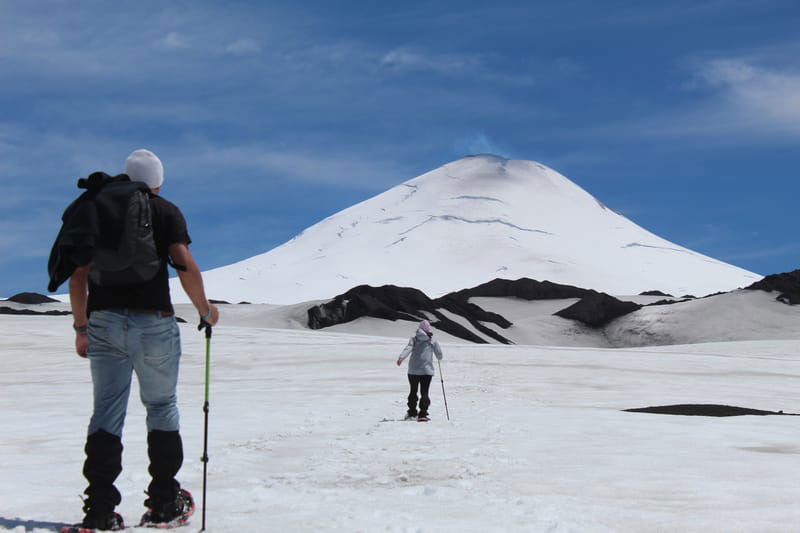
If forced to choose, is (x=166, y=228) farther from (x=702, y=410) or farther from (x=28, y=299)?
(x=28, y=299)

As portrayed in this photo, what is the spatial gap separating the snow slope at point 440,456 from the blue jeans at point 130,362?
Result: 66 cm

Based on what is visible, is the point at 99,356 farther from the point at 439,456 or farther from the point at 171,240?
the point at 439,456

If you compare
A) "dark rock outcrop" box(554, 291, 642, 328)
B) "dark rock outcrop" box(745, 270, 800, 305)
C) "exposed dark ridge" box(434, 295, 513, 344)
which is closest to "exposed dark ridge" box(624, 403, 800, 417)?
"exposed dark ridge" box(434, 295, 513, 344)

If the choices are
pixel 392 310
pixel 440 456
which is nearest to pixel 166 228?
pixel 440 456

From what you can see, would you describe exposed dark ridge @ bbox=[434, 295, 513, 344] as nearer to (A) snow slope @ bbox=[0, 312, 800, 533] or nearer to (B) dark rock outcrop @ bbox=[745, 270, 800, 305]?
(B) dark rock outcrop @ bbox=[745, 270, 800, 305]

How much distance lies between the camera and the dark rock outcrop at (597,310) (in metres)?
55.8

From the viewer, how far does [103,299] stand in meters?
4.84

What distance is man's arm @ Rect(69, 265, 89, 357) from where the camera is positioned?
4.82 m

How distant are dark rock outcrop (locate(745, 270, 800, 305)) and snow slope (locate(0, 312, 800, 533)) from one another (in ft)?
128

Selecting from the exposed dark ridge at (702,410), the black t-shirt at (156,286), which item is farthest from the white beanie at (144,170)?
the exposed dark ridge at (702,410)

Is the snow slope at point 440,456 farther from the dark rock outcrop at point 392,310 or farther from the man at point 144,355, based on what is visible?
the dark rock outcrop at point 392,310

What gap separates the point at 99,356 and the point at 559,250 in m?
106

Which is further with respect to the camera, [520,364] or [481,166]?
[481,166]

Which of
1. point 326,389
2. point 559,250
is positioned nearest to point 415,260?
point 559,250
